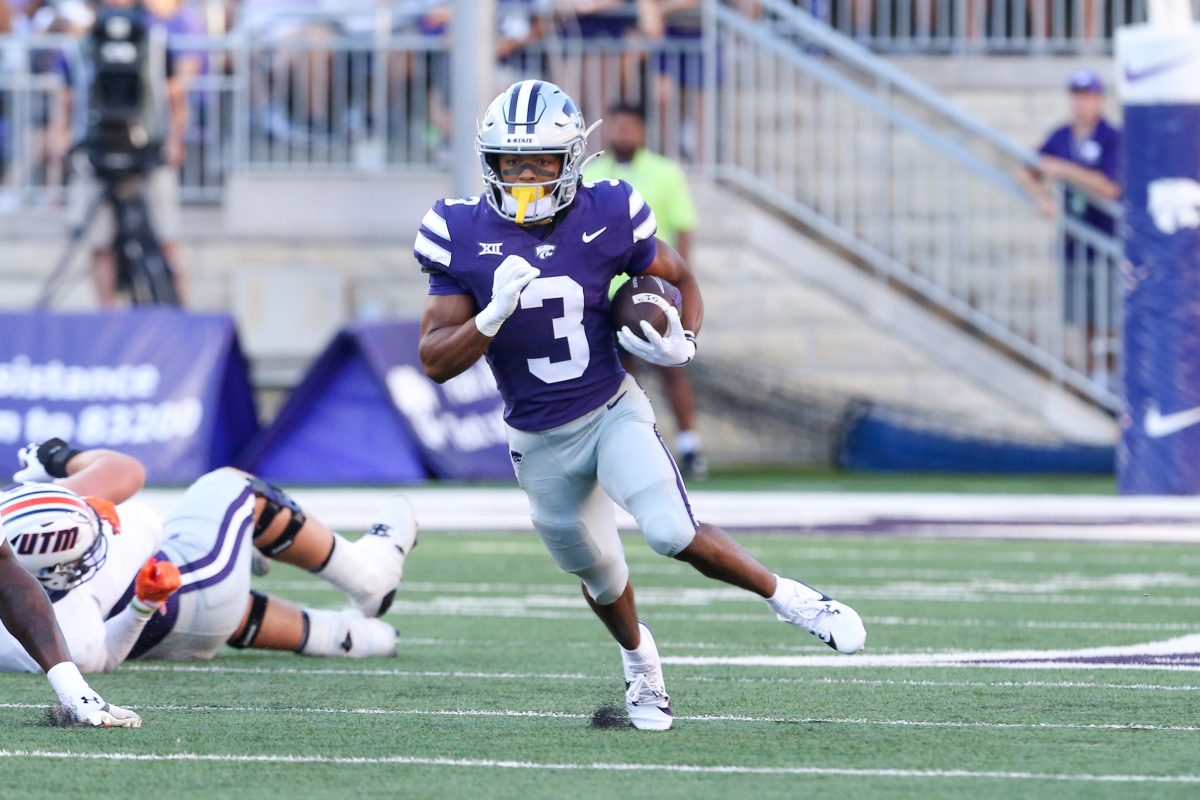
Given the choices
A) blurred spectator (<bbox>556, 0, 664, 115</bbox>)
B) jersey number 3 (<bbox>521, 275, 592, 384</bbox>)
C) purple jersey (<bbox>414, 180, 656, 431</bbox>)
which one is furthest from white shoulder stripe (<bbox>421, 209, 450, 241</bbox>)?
blurred spectator (<bbox>556, 0, 664, 115</bbox>)

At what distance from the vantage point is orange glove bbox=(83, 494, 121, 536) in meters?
5.80

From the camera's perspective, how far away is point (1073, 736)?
16.1 ft

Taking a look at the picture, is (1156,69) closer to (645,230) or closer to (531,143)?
(645,230)

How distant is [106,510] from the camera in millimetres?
5848

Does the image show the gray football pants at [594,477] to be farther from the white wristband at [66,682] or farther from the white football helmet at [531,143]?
the white wristband at [66,682]

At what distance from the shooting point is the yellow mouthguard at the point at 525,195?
17.3 ft

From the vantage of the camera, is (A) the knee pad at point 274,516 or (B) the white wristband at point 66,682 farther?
(A) the knee pad at point 274,516

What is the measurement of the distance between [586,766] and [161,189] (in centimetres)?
1059

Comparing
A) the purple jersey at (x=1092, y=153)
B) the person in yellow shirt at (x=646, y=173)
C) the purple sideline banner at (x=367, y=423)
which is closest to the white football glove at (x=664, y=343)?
the person in yellow shirt at (x=646, y=173)

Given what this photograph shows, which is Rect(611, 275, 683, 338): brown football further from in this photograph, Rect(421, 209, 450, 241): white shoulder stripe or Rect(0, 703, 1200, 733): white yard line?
Rect(0, 703, 1200, 733): white yard line

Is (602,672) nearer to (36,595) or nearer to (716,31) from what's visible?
(36,595)

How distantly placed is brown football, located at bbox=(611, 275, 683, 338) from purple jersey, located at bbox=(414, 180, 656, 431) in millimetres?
71

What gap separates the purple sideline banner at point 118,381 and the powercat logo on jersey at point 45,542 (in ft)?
23.1

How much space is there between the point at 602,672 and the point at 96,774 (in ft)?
6.31
